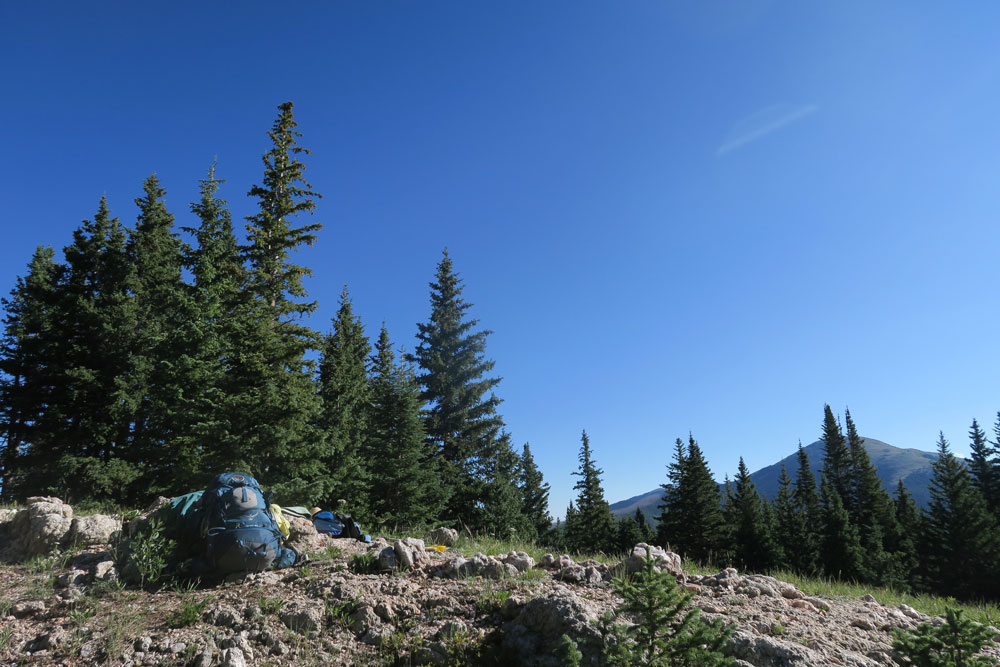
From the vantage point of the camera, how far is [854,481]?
6075cm

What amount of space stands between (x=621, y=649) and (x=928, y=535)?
5708cm

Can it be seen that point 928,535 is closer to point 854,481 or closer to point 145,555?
point 854,481

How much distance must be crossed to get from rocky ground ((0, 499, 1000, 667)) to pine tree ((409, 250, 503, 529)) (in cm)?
1925

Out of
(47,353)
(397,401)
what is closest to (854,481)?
(397,401)

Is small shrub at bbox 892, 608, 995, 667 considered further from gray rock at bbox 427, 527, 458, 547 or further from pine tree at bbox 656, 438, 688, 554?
pine tree at bbox 656, 438, 688, 554

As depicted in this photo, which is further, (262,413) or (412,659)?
(262,413)

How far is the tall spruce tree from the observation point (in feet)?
43.0

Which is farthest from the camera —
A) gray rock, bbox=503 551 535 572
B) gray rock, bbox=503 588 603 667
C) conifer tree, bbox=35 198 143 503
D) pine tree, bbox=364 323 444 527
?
pine tree, bbox=364 323 444 527

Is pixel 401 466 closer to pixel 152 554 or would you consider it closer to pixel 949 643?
pixel 152 554

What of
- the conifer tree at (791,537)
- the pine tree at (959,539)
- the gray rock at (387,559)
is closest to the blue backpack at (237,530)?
the gray rock at (387,559)

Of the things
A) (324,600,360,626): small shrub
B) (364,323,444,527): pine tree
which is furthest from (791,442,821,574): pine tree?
(324,600,360,626): small shrub

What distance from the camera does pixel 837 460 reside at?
63094mm

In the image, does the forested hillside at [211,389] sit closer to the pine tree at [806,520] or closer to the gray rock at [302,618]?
the gray rock at [302,618]

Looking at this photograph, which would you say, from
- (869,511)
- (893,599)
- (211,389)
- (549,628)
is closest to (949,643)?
(549,628)
